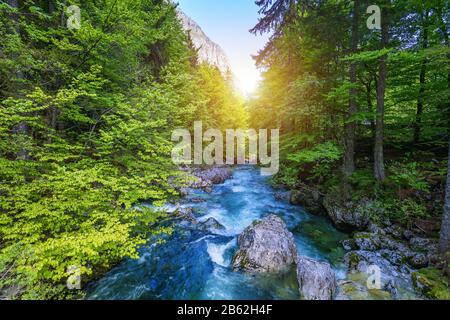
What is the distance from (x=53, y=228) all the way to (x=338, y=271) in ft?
24.5

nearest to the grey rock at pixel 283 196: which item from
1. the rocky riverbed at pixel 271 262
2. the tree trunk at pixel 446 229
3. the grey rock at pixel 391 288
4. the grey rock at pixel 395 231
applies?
the rocky riverbed at pixel 271 262

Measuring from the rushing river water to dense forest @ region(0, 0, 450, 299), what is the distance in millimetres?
770

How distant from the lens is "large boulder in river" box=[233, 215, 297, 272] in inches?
231

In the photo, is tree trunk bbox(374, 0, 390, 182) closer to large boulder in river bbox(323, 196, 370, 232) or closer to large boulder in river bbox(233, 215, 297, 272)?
large boulder in river bbox(323, 196, 370, 232)

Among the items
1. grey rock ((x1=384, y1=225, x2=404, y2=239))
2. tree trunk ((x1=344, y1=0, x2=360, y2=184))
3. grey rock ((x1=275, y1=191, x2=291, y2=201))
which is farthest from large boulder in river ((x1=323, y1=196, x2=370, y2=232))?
grey rock ((x1=275, y1=191, x2=291, y2=201))

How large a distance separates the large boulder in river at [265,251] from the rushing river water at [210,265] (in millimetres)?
279

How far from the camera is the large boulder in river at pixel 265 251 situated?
5879 millimetres

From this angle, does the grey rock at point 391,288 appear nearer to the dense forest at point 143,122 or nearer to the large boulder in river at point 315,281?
the dense forest at point 143,122

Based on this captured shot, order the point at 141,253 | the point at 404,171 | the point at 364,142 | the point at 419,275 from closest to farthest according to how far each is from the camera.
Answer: the point at 419,275 → the point at 141,253 → the point at 404,171 → the point at 364,142

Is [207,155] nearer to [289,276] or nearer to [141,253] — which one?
[141,253]

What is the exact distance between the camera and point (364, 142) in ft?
37.0

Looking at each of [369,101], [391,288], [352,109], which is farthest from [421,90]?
[391,288]

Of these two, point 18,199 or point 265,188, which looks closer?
point 18,199
